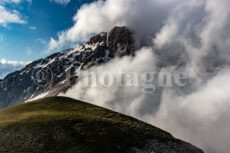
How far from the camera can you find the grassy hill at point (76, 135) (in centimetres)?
5453

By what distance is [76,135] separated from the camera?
191ft

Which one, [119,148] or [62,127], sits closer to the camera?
[119,148]

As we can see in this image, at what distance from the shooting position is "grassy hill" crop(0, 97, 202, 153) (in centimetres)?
5453

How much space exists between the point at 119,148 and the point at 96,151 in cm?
365

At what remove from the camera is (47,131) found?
58.9 metres

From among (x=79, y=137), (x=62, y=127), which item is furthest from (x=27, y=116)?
(x=79, y=137)

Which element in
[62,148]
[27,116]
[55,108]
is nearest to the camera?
[62,148]

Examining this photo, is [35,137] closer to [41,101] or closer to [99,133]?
[99,133]

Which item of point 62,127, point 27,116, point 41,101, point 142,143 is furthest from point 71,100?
point 142,143

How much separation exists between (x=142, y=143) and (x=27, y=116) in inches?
851

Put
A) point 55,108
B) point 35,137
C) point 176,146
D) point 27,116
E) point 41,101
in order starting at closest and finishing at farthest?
point 35,137 → point 176,146 → point 27,116 → point 55,108 → point 41,101

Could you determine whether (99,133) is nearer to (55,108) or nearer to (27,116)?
(27,116)

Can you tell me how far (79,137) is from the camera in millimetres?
57625

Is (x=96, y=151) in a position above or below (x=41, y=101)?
below
